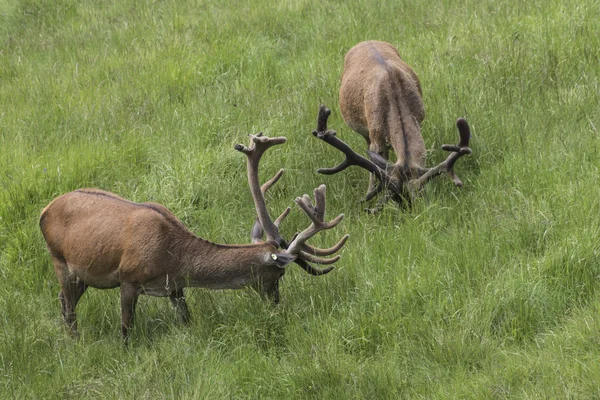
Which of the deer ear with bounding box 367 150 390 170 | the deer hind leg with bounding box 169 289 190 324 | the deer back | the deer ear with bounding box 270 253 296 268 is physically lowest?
the deer hind leg with bounding box 169 289 190 324

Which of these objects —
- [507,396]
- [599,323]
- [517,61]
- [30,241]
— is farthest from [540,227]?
[30,241]

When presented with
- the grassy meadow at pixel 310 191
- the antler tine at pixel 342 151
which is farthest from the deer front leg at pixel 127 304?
the antler tine at pixel 342 151

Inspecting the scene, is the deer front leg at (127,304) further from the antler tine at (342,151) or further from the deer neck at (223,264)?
the antler tine at (342,151)

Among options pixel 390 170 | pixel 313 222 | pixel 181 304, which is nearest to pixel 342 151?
pixel 390 170

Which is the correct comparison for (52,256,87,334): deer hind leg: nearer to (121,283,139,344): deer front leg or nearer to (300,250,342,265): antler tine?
(121,283,139,344): deer front leg

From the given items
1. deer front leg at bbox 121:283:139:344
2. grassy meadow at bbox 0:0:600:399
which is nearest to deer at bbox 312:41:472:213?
grassy meadow at bbox 0:0:600:399

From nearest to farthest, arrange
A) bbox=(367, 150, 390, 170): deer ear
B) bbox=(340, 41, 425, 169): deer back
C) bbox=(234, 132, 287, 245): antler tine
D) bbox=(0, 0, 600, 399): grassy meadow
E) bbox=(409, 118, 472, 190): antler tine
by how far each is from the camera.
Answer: bbox=(0, 0, 600, 399): grassy meadow < bbox=(234, 132, 287, 245): antler tine < bbox=(409, 118, 472, 190): antler tine < bbox=(367, 150, 390, 170): deer ear < bbox=(340, 41, 425, 169): deer back

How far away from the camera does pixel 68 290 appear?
714 cm

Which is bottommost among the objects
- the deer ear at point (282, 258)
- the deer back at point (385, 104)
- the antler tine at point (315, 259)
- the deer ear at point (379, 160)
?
the antler tine at point (315, 259)

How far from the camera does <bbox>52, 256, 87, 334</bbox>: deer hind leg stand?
23.3 feet

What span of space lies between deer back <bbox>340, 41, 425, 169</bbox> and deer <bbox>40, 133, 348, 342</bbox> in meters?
1.62

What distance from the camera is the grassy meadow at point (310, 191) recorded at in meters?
5.94

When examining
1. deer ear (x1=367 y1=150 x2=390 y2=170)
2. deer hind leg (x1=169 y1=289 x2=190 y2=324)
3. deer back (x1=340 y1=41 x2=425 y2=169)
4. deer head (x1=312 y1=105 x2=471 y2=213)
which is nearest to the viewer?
deer hind leg (x1=169 y1=289 x2=190 y2=324)

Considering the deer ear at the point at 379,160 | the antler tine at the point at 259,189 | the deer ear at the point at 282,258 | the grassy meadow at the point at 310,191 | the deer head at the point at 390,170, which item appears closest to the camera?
the grassy meadow at the point at 310,191
